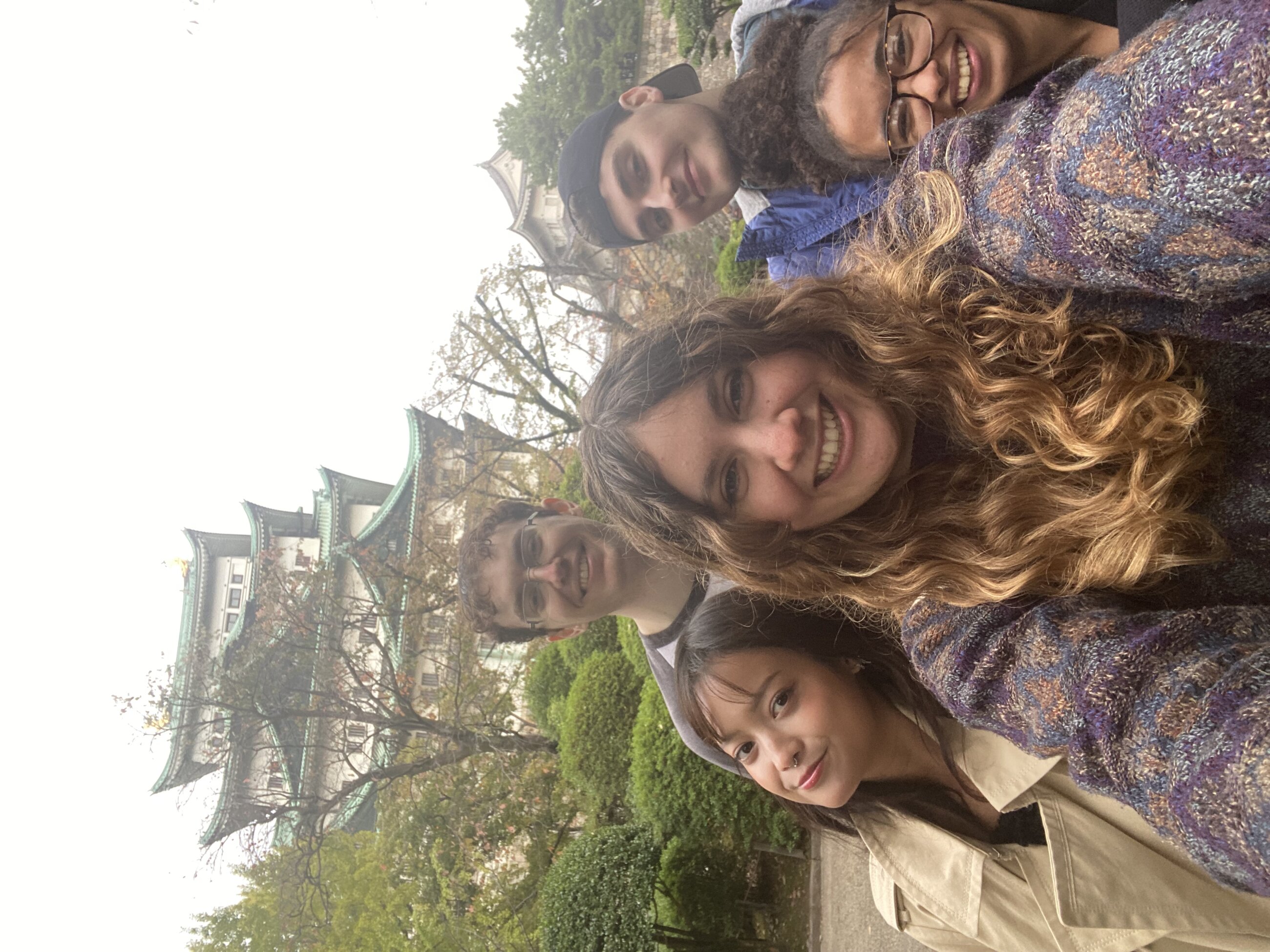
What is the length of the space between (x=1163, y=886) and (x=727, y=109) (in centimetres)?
364

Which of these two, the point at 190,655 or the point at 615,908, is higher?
the point at 190,655

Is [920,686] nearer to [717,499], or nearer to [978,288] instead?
[717,499]

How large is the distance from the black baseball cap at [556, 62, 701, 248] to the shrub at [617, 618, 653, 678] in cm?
452

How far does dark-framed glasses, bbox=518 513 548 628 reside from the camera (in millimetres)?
4652

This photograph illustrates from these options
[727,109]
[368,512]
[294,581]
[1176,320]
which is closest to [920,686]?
[1176,320]

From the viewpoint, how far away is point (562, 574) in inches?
182

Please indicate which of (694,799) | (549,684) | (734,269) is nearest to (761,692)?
Answer: (694,799)

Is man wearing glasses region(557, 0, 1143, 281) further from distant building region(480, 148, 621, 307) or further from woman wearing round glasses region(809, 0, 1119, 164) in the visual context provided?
distant building region(480, 148, 621, 307)

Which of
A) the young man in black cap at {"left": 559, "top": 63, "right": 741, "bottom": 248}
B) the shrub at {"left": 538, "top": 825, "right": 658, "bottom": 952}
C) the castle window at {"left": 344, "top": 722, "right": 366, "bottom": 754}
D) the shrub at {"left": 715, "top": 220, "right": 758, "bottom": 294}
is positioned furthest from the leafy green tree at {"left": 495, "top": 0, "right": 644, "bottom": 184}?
the shrub at {"left": 538, "top": 825, "right": 658, "bottom": 952}

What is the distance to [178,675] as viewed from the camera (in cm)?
1130

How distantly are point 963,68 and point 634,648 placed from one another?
6387 millimetres

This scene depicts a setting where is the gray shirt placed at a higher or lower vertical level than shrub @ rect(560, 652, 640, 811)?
higher

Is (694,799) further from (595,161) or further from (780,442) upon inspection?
(595,161)

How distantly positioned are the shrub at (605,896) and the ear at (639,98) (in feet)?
19.5
